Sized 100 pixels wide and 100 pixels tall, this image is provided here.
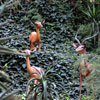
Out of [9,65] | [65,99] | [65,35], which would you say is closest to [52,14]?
[65,35]

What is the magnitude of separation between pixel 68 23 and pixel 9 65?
4107 mm

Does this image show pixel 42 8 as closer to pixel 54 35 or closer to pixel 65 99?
pixel 54 35

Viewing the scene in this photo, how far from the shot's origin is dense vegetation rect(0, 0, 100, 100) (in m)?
6.19

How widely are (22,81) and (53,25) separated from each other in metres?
4.06

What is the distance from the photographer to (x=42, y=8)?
10.0m

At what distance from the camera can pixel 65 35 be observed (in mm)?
9117

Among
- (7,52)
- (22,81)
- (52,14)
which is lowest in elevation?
(22,81)

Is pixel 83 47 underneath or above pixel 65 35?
above

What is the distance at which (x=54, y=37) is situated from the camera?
346 inches

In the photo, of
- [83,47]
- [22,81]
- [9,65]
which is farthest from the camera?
[9,65]

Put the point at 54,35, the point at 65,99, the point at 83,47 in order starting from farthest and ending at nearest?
the point at 54,35, the point at 65,99, the point at 83,47

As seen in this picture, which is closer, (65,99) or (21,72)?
(65,99)

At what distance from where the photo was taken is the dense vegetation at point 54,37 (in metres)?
6.19

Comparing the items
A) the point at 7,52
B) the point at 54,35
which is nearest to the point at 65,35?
the point at 54,35
